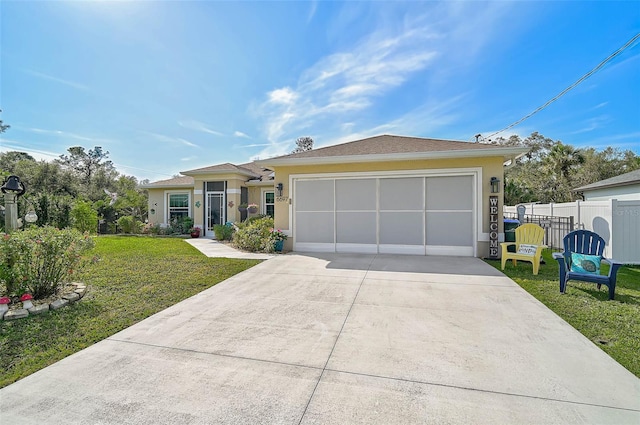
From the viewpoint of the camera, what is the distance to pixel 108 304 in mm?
4309

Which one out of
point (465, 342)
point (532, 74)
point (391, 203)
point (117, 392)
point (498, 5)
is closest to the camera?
point (117, 392)

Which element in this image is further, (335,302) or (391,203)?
(391,203)

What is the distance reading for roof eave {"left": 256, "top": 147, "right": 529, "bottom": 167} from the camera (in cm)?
729

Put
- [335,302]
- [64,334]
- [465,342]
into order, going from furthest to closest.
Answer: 1. [335,302]
2. [64,334]
3. [465,342]

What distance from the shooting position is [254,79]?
423 inches

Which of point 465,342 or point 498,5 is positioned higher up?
point 498,5

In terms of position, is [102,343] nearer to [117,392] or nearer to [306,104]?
[117,392]

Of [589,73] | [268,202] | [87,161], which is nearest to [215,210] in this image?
[268,202]

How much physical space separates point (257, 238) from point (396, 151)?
5.35 meters

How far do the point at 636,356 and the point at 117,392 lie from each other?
491 cm

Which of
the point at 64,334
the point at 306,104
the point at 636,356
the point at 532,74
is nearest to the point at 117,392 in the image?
the point at 64,334

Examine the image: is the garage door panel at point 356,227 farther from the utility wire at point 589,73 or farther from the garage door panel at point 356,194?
the utility wire at point 589,73

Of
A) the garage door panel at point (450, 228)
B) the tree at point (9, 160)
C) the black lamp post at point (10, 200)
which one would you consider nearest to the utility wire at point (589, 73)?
the garage door panel at point (450, 228)

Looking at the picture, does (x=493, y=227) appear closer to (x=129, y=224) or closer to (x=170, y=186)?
(x=170, y=186)
